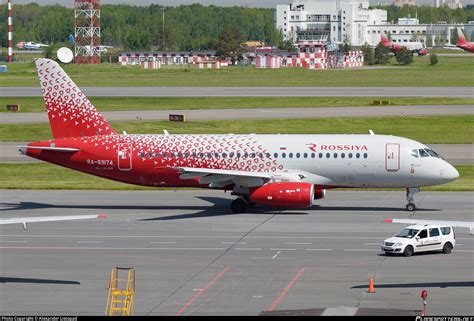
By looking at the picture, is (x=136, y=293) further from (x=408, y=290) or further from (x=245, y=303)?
(x=408, y=290)

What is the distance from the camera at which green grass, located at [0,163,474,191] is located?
7106cm

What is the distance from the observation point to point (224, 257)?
46844 mm

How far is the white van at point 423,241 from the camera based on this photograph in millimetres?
46688

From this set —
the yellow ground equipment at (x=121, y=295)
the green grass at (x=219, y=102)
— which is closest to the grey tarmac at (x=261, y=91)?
the green grass at (x=219, y=102)

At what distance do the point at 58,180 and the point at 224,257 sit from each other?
3087 cm

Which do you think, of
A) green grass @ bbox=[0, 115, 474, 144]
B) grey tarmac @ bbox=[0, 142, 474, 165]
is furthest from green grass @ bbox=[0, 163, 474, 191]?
green grass @ bbox=[0, 115, 474, 144]

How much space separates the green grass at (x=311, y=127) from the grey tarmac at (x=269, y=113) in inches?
166

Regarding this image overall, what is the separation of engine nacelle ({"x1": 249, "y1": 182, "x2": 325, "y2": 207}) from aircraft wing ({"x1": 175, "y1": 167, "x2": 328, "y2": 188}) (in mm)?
720

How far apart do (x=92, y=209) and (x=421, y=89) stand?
10426 cm

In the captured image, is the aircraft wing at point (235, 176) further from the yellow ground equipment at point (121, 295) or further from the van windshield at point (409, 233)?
the yellow ground equipment at point (121, 295)

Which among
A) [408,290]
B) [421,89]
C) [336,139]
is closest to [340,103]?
[421,89]

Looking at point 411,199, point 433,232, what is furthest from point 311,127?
point 433,232

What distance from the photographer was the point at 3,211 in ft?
198

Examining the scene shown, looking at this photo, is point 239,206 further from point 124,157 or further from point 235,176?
point 124,157
